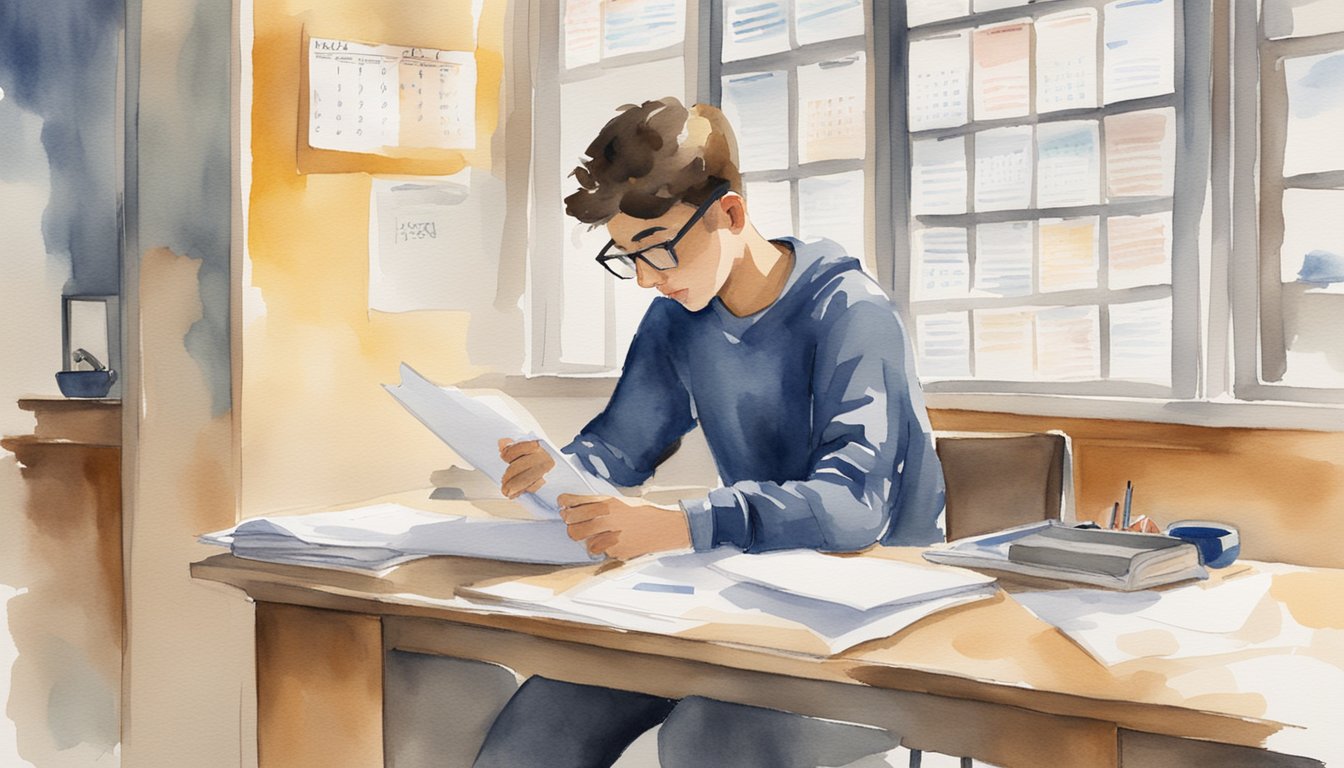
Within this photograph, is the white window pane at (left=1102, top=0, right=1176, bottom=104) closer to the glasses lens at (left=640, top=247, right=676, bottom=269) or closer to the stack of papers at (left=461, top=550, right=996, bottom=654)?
the glasses lens at (left=640, top=247, right=676, bottom=269)

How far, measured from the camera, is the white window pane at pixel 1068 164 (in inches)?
102

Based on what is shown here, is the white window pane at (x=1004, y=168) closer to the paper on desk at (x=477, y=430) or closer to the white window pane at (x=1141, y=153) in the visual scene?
the white window pane at (x=1141, y=153)

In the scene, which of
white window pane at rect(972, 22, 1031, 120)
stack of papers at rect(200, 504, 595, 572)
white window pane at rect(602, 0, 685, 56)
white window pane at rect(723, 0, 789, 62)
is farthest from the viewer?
white window pane at rect(602, 0, 685, 56)

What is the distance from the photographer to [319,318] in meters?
2.34

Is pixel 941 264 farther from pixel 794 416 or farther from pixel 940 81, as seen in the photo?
pixel 794 416

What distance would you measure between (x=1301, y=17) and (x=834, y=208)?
112 centimetres

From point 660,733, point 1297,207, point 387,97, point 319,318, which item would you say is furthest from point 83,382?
point 1297,207

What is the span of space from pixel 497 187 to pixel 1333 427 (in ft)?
6.37

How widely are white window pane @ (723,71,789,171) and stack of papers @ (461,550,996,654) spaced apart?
6.49ft

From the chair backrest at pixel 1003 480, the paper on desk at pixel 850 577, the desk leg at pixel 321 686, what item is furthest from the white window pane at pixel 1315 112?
the desk leg at pixel 321 686

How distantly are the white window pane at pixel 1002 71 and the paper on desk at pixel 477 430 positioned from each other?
181 centimetres

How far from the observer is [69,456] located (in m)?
2.60

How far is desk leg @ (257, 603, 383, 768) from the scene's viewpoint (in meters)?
1.23

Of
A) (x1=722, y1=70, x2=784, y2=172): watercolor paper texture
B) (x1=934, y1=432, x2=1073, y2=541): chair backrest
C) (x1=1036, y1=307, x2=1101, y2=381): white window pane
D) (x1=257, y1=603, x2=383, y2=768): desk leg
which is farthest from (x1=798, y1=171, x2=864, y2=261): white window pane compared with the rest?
(x1=257, y1=603, x2=383, y2=768): desk leg
